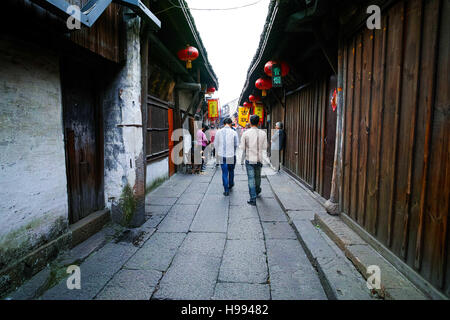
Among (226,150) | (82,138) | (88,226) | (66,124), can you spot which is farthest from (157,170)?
(66,124)

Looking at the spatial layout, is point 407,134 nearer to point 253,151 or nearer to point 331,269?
point 331,269

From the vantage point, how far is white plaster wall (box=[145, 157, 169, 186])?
21.5 feet

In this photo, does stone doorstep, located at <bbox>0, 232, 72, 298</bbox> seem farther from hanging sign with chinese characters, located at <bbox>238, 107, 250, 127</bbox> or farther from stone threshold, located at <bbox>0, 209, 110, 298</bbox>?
hanging sign with chinese characters, located at <bbox>238, 107, 250, 127</bbox>

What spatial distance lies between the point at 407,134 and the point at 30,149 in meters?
4.01

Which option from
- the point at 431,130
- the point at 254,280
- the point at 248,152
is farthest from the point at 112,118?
the point at 431,130

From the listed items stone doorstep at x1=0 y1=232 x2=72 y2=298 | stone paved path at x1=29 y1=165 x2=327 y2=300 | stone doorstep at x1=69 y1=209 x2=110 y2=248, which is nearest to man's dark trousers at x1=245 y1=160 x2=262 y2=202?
stone paved path at x1=29 y1=165 x2=327 y2=300

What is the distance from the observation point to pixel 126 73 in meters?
4.02

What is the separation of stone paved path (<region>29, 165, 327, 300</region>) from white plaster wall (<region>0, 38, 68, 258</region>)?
2.41 feet

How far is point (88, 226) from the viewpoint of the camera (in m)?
3.69

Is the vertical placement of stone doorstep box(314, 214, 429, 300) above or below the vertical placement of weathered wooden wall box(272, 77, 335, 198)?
below

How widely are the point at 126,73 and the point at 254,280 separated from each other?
3.68 m

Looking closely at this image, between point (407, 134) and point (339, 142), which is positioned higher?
point (407, 134)

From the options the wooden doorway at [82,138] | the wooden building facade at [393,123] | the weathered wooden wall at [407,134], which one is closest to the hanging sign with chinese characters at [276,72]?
the wooden building facade at [393,123]

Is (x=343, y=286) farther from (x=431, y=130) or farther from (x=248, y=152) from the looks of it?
(x=248, y=152)
